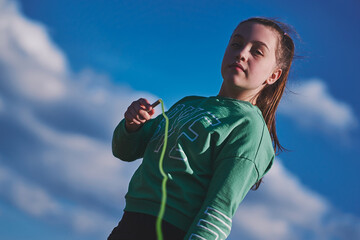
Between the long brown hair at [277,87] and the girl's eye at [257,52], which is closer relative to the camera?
the girl's eye at [257,52]

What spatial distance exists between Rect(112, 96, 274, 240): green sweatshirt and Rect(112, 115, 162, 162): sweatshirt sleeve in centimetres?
19

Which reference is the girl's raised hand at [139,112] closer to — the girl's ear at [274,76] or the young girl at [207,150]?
the young girl at [207,150]

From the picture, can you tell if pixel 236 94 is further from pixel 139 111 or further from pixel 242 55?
pixel 139 111

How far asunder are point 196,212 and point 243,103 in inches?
24.2

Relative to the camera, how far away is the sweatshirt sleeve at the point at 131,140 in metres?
2.11

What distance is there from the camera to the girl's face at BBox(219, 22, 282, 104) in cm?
200

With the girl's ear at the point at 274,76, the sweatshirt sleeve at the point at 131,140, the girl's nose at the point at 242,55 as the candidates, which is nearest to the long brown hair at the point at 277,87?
the girl's ear at the point at 274,76

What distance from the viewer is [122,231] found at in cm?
170

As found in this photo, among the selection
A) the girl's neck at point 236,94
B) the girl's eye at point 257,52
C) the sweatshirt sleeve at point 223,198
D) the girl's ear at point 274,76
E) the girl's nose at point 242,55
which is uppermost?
the girl's ear at point 274,76

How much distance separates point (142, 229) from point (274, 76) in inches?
47.5

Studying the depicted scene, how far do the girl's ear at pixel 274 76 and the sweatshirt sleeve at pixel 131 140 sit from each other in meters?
0.66

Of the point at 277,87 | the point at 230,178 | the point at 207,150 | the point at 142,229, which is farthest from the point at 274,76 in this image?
the point at 142,229

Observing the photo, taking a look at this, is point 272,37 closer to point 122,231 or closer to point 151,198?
point 151,198

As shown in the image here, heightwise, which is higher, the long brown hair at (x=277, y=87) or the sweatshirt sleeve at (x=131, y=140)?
the long brown hair at (x=277, y=87)
